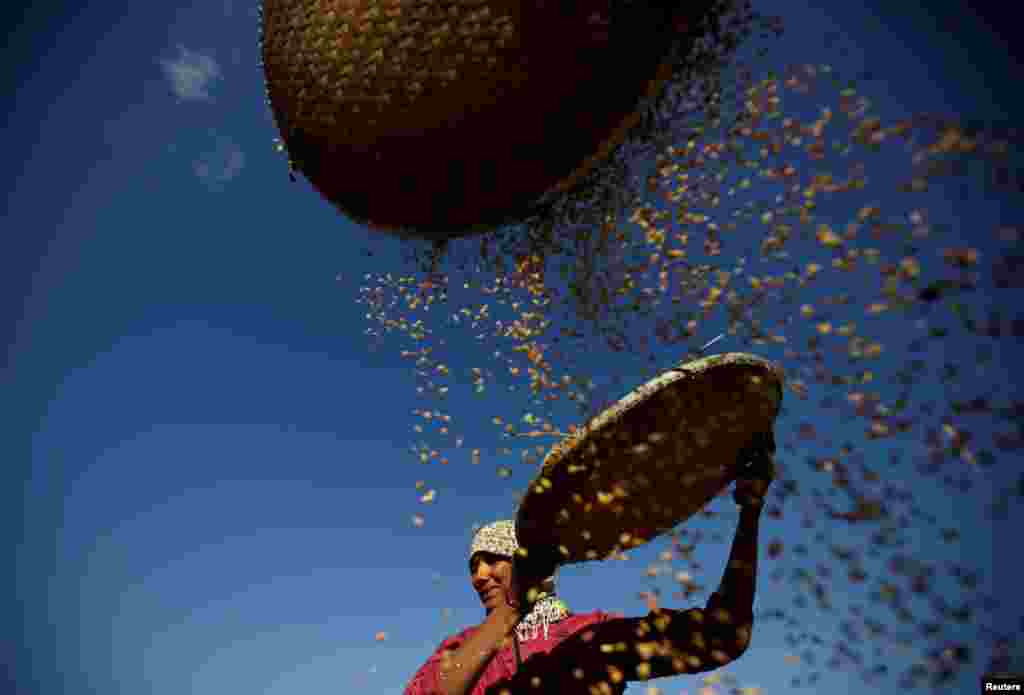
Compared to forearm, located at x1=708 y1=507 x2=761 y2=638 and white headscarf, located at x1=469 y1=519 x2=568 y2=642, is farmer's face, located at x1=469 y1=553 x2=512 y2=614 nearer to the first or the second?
white headscarf, located at x1=469 y1=519 x2=568 y2=642

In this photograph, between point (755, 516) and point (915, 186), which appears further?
point (755, 516)

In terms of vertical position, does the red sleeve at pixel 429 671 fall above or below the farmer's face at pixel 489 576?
below

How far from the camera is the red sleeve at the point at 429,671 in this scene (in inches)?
101

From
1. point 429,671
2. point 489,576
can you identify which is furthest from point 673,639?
point 429,671

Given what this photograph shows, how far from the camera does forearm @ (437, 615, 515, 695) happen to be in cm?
203

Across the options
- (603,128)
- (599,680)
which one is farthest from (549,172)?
(599,680)

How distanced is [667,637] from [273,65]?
8.92 feet

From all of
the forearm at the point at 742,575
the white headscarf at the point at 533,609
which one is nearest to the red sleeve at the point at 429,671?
the white headscarf at the point at 533,609

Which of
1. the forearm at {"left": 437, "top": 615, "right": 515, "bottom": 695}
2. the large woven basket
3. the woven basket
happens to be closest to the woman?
the forearm at {"left": 437, "top": 615, "right": 515, "bottom": 695}

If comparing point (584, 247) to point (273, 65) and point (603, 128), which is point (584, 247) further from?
point (273, 65)

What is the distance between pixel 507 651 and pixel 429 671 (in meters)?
0.45

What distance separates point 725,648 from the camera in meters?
2.24

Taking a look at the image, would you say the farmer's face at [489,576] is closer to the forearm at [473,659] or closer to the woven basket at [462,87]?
the forearm at [473,659]

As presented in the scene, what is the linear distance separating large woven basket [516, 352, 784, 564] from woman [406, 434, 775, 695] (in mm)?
140
